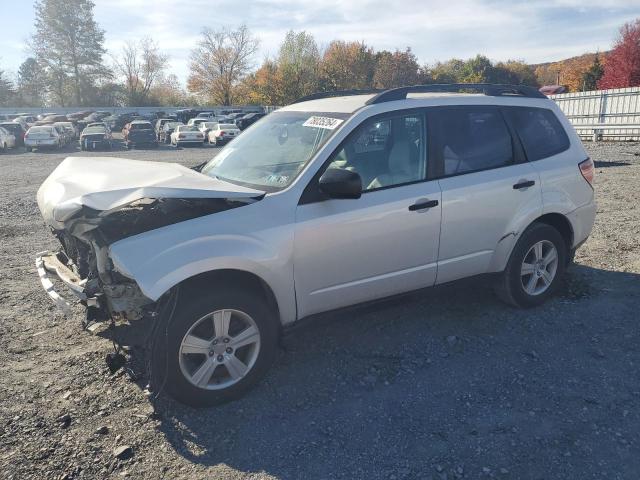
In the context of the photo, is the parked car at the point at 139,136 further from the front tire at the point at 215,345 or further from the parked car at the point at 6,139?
the front tire at the point at 215,345

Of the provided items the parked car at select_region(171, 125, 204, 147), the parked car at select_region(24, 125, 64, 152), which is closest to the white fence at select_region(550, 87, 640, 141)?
the parked car at select_region(171, 125, 204, 147)

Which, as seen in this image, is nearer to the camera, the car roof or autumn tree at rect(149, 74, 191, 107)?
the car roof

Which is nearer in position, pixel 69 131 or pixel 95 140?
pixel 95 140

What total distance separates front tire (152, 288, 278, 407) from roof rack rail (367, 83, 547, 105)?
187 cm

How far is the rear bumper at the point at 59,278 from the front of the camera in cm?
341

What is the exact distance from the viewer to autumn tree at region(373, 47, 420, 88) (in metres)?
62.0

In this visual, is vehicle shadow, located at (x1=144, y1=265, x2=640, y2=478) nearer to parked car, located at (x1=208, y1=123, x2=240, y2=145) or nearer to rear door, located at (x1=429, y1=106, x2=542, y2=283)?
rear door, located at (x1=429, y1=106, x2=542, y2=283)

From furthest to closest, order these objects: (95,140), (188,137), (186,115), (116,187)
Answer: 1. (186,115)
2. (188,137)
3. (95,140)
4. (116,187)

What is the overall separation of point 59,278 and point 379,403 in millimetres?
2500

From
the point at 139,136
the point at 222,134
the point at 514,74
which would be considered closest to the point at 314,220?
the point at 222,134

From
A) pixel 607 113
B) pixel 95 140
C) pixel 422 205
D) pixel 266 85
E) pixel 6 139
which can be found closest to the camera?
pixel 422 205

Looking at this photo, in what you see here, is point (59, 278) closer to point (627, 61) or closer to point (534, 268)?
point (534, 268)

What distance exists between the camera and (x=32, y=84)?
72062 millimetres

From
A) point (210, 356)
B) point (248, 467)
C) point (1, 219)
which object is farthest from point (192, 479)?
point (1, 219)
